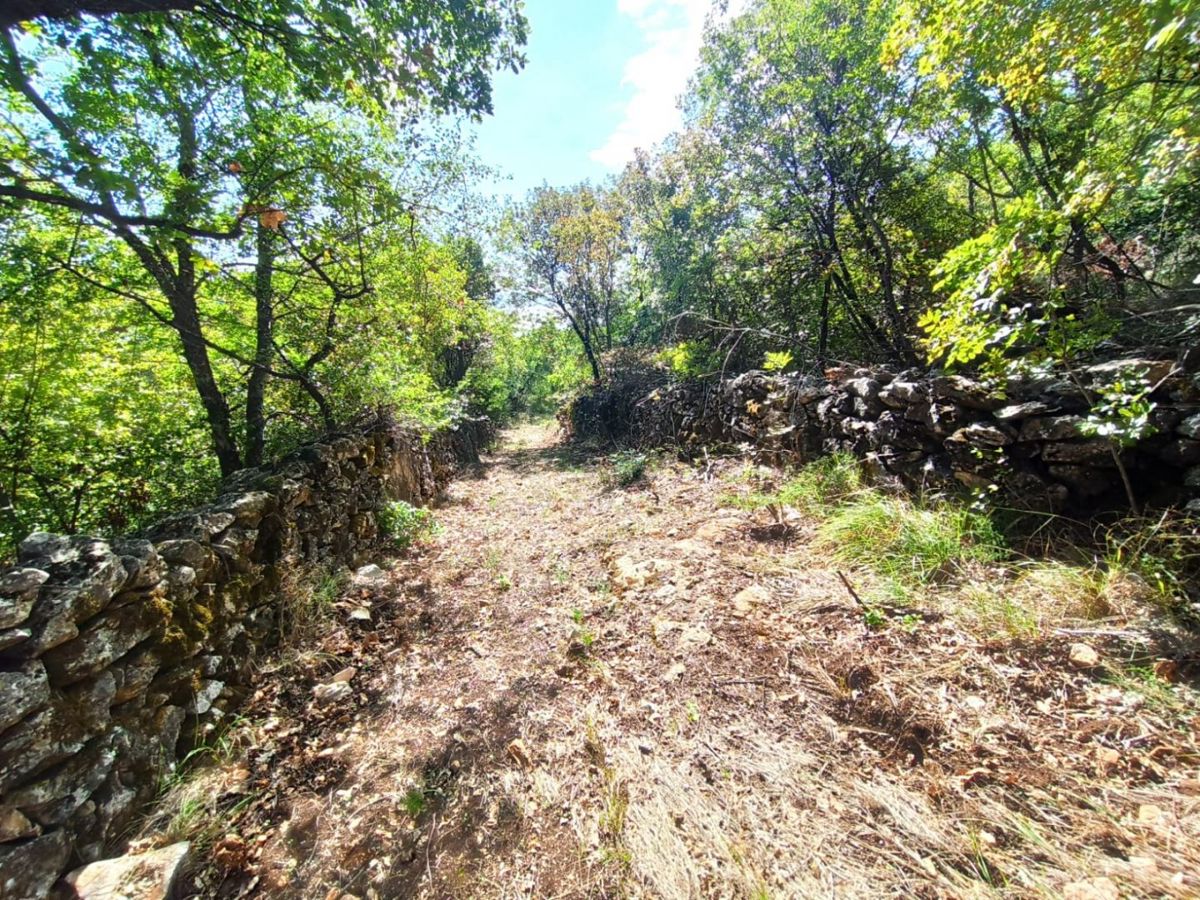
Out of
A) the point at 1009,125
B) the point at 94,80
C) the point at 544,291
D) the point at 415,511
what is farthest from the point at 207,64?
the point at 544,291

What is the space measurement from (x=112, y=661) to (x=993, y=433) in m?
5.58

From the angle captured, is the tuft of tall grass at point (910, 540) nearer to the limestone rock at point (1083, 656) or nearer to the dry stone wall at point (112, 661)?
the limestone rock at point (1083, 656)

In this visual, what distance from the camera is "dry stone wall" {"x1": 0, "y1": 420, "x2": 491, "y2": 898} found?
163cm

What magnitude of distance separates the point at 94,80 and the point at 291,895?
18.9ft

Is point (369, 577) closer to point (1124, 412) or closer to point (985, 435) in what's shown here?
point (985, 435)

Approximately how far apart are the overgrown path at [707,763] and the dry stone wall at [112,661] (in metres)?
0.41

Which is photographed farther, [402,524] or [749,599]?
[402,524]

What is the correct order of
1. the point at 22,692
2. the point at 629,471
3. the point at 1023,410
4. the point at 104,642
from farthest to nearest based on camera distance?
the point at 629,471 → the point at 1023,410 → the point at 104,642 → the point at 22,692

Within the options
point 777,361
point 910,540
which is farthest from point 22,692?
point 777,361

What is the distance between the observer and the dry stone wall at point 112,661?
5.35 feet

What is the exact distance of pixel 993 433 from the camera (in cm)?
327

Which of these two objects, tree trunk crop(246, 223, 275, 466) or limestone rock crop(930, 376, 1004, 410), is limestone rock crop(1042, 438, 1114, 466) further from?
tree trunk crop(246, 223, 275, 466)

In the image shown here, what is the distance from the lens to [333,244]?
489 cm

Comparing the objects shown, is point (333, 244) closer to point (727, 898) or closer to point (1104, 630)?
point (727, 898)
